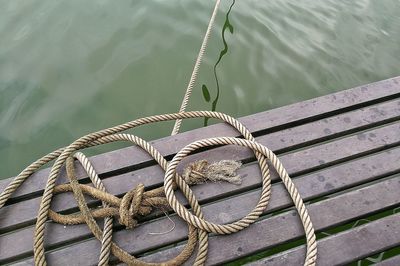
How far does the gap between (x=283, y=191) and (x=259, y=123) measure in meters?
0.44

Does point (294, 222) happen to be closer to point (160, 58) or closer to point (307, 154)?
point (307, 154)

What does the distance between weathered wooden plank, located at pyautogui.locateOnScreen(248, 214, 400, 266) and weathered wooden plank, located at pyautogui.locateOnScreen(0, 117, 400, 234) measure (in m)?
0.37

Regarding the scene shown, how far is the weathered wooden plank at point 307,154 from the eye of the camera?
1691 mm

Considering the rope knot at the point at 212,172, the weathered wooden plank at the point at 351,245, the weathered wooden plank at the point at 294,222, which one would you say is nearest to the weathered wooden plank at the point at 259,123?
the rope knot at the point at 212,172

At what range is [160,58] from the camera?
3.33 m

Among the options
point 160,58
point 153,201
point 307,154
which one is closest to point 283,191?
point 307,154

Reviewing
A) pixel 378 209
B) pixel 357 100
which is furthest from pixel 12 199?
pixel 357 100

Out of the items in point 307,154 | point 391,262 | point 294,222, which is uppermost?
point 307,154

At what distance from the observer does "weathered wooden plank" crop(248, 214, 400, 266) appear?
159cm

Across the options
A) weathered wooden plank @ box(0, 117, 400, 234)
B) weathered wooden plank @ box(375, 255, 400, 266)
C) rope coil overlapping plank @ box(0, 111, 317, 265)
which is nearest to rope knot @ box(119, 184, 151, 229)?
rope coil overlapping plank @ box(0, 111, 317, 265)

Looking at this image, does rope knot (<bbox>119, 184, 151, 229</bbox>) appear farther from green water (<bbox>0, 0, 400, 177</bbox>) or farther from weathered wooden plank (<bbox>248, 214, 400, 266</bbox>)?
green water (<bbox>0, 0, 400, 177</bbox>)

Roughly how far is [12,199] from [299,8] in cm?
346

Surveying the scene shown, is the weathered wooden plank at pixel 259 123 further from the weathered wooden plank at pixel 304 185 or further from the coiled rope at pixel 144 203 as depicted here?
the weathered wooden plank at pixel 304 185

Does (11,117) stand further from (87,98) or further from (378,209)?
(378,209)
